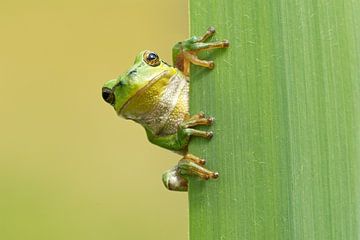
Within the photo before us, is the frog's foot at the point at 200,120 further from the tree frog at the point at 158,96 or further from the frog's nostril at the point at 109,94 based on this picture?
the frog's nostril at the point at 109,94

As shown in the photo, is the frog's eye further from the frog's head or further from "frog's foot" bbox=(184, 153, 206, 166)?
"frog's foot" bbox=(184, 153, 206, 166)

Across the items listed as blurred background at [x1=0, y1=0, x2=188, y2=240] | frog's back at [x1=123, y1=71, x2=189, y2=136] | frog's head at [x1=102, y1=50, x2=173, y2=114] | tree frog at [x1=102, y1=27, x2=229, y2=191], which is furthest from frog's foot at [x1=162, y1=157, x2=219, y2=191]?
blurred background at [x1=0, y1=0, x2=188, y2=240]

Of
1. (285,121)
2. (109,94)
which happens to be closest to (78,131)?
(109,94)

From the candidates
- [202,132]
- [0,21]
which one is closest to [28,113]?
[0,21]

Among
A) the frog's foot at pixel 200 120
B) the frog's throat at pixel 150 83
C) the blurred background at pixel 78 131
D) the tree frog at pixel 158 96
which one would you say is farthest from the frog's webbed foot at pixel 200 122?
the blurred background at pixel 78 131

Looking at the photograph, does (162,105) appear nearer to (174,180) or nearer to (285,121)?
(174,180)

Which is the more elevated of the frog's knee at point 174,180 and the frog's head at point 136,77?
the frog's head at point 136,77
